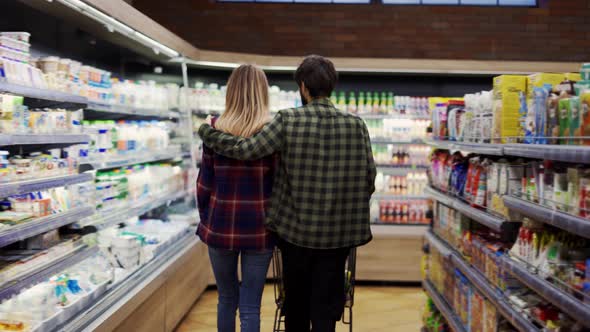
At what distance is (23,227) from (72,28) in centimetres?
214

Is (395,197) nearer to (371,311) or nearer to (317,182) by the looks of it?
(371,311)

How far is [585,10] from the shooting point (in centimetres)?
796

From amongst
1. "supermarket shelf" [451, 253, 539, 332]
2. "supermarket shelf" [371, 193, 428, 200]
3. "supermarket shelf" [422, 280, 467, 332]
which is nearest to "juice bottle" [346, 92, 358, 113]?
"supermarket shelf" [371, 193, 428, 200]

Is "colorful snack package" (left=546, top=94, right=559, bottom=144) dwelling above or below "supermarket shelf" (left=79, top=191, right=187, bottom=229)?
above

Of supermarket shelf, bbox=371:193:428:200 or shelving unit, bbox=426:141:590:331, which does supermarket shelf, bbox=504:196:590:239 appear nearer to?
shelving unit, bbox=426:141:590:331

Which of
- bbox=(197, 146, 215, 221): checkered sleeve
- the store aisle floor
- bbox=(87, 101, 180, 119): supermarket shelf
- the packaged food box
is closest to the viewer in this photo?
the packaged food box

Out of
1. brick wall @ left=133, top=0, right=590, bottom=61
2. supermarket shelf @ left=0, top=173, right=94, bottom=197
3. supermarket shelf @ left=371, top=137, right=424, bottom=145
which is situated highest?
brick wall @ left=133, top=0, right=590, bottom=61

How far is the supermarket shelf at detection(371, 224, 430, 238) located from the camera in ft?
20.9

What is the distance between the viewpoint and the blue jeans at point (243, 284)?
2842 millimetres

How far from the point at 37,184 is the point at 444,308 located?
266 centimetres

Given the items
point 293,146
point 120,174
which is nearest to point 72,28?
point 120,174

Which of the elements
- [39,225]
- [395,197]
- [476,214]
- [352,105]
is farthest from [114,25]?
[395,197]

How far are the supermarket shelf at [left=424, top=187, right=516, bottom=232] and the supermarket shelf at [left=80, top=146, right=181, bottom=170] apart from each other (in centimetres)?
228

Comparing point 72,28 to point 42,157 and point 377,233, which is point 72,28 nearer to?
point 42,157
